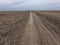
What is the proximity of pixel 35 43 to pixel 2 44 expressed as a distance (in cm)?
262

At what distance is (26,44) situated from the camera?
43.4 ft

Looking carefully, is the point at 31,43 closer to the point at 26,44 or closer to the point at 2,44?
the point at 26,44

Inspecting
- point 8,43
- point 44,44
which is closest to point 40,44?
point 44,44

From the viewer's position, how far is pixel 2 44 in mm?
13500

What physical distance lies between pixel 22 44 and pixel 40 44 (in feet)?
4.60

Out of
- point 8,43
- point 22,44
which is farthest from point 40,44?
point 8,43

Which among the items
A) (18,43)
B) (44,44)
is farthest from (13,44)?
(44,44)

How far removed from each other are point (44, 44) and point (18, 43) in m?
2.08

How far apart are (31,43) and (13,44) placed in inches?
56.3

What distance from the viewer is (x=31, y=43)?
44.4 feet

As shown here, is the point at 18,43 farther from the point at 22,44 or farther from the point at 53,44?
the point at 53,44

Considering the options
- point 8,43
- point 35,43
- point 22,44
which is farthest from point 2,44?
point 35,43

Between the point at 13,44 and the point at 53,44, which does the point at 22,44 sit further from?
the point at 53,44

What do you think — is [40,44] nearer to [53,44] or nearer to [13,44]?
[53,44]
